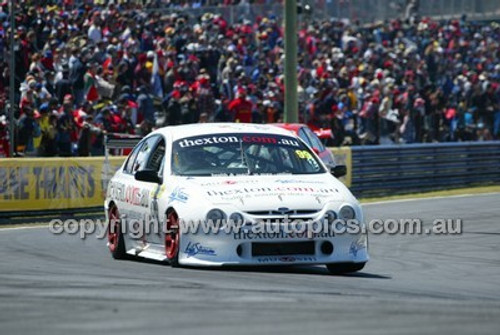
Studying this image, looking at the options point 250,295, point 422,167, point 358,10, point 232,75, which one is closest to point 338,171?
point 250,295

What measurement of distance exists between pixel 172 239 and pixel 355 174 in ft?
40.9

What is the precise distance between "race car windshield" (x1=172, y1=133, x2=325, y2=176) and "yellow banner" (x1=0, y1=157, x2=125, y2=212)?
677 cm

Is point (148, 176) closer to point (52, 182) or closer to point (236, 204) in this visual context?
point (236, 204)

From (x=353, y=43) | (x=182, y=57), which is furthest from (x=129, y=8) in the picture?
(x=353, y=43)

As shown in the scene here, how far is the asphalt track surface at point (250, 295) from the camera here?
7.29 metres

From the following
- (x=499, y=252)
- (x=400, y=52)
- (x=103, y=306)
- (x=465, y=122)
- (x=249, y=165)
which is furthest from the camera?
(x=400, y=52)

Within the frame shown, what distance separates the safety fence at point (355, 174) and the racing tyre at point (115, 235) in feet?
18.1

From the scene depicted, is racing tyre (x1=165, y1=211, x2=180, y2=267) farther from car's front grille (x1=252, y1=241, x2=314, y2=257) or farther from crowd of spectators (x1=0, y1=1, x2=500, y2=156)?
crowd of spectators (x1=0, y1=1, x2=500, y2=156)

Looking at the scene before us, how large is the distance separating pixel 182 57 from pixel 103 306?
1978 cm

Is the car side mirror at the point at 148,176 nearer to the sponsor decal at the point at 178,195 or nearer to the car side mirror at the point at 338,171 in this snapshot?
the sponsor decal at the point at 178,195

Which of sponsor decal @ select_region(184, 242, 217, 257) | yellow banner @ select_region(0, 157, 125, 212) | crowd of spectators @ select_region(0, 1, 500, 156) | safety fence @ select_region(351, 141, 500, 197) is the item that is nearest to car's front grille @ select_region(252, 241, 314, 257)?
sponsor decal @ select_region(184, 242, 217, 257)

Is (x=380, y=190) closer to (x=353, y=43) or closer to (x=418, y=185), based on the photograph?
(x=418, y=185)

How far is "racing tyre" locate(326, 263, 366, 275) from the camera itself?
1157cm

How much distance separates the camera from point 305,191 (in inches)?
454
